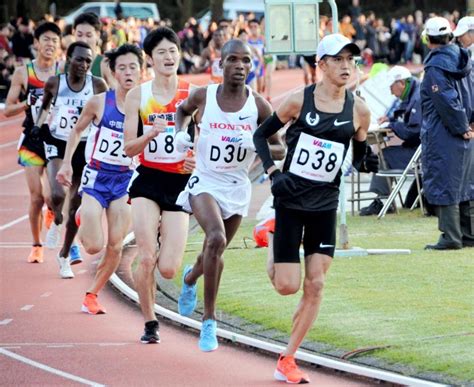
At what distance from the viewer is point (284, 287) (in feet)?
33.2

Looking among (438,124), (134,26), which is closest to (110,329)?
(438,124)

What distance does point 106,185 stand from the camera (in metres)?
12.9

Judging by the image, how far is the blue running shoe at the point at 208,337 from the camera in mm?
10734

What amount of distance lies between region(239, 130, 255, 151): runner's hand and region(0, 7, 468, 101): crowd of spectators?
2223 centimetres

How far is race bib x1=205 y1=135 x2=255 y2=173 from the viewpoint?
11.0m

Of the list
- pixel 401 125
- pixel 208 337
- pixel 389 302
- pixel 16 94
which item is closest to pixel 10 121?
pixel 401 125

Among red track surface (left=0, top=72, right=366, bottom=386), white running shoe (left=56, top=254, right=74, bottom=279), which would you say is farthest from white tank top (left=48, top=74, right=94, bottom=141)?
red track surface (left=0, top=72, right=366, bottom=386)

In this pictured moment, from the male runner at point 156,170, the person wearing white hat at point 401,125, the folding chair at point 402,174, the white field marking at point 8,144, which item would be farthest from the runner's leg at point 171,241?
the white field marking at point 8,144

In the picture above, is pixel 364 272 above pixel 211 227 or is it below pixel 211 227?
A: below

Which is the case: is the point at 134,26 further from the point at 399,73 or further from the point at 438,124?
the point at 438,124

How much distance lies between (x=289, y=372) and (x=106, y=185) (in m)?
3.62

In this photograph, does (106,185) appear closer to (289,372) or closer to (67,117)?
(67,117)

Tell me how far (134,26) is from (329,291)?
3509cm

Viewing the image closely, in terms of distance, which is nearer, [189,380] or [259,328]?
[189,380]
